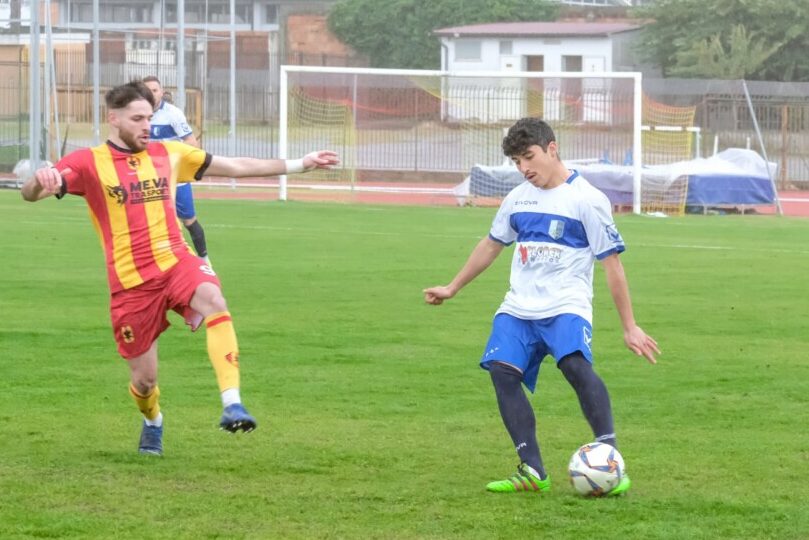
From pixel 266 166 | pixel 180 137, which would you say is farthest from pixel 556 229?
pixel 180 137

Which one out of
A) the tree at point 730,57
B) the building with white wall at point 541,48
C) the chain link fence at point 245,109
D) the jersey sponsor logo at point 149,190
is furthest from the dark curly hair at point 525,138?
the building with white wall at point 541,48

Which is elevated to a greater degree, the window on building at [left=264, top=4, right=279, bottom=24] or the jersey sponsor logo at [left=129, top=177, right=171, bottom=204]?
the window on building at [left=264, top=4, right=279, bottom=24]

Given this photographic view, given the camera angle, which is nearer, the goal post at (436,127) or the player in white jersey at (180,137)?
the player in white jersey at (180,137)

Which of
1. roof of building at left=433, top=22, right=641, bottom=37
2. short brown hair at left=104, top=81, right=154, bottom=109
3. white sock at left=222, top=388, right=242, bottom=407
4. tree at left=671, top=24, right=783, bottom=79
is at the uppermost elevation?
roof of building at left=433, top=22, right=641, bottom=37

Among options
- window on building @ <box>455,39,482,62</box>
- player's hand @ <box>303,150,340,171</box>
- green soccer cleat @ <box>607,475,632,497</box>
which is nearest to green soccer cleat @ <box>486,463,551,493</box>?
green soccer cleat @ <box>607,475,632,497</box>

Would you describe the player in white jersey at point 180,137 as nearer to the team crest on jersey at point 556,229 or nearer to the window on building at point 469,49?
the team crest on jersey at point 556,229

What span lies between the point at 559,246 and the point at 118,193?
82.6 inches

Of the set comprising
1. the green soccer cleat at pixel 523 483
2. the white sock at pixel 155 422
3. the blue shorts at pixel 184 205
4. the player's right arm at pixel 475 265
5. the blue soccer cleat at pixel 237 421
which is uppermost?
the player's right arm at pixel 475 265

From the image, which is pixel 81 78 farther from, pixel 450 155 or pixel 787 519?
pixel 787 519

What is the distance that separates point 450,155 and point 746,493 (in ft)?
104

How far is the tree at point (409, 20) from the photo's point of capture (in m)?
68.1

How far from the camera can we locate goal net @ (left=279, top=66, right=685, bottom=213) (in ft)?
99.5

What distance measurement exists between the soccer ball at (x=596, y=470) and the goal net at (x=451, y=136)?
21.9 metres

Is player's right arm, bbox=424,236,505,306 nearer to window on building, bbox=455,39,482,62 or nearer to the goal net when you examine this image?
the goal net
